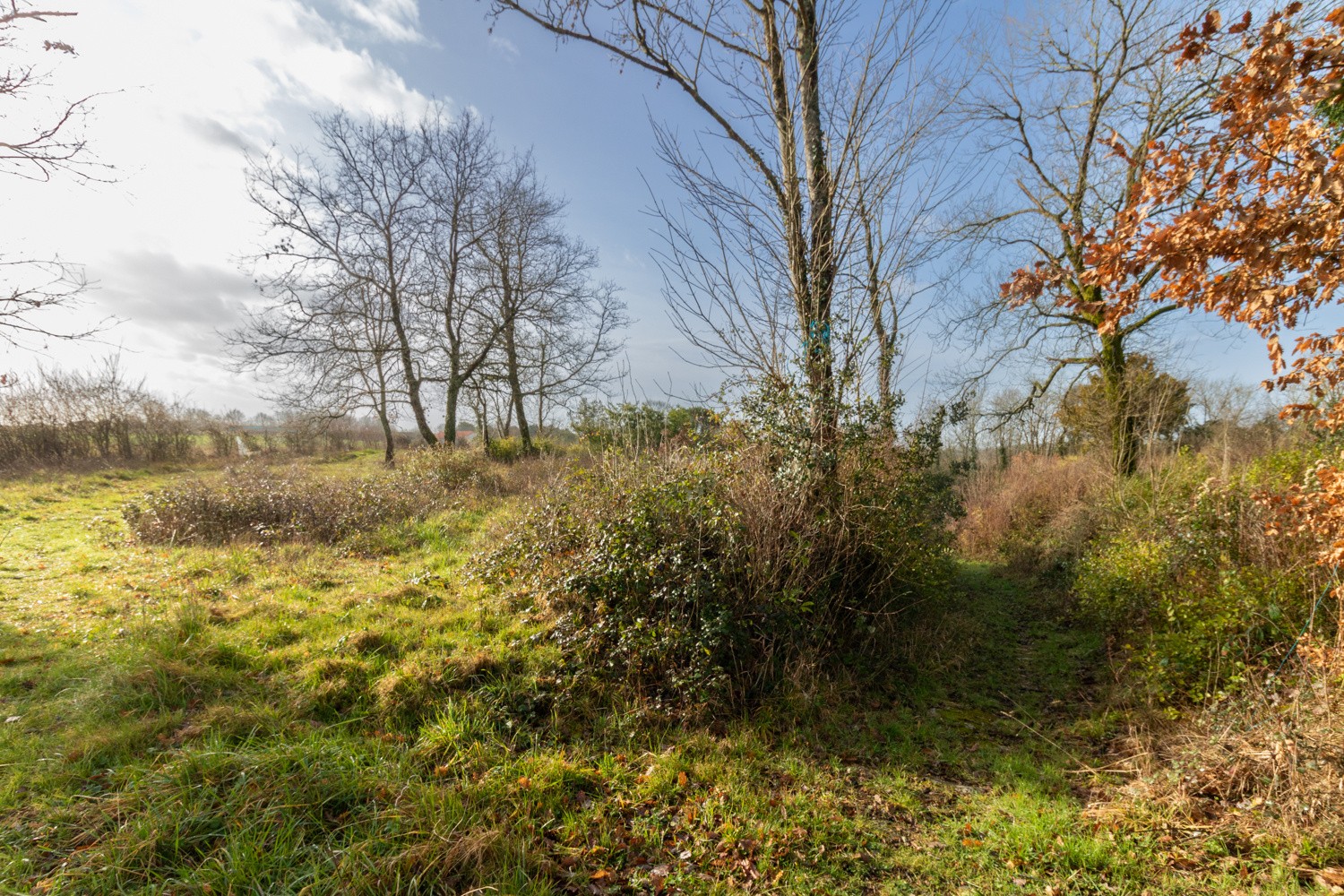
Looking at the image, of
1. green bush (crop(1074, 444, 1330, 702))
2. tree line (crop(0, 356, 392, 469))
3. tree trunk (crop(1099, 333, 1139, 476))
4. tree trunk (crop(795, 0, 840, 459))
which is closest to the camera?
green bush (crop(1074, 444, 1330, 702))

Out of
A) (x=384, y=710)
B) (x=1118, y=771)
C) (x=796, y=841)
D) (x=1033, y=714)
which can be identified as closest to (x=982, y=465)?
(x=1033, y=714)

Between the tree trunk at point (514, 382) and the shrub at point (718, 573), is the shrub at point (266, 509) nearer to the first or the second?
the shrub at point (718, 573)

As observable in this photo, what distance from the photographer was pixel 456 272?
18016mm

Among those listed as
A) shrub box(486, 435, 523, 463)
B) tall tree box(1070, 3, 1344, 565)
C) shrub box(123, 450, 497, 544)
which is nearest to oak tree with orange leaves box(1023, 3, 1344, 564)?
tall tree box(1070, 3, 1344, 565)

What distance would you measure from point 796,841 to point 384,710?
2.91 m

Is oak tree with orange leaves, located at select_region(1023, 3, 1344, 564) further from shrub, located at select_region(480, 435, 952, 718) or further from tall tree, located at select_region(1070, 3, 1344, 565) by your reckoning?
shrub, located at select_region(480, 435, 952, 718)

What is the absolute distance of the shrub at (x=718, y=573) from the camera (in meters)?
4.37

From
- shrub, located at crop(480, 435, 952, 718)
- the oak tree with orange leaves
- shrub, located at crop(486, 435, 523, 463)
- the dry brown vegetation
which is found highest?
the oak tree with orange leaves

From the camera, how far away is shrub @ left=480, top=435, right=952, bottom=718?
437 centimetres

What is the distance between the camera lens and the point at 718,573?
15.1ft

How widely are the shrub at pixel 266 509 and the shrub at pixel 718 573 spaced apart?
496 centimetres

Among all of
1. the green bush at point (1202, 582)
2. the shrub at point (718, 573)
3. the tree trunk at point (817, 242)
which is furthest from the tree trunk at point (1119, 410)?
the tree trunk at point (817, 242)

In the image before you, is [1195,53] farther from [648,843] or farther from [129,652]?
[129,652]

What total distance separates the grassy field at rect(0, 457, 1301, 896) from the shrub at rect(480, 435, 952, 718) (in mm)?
340
